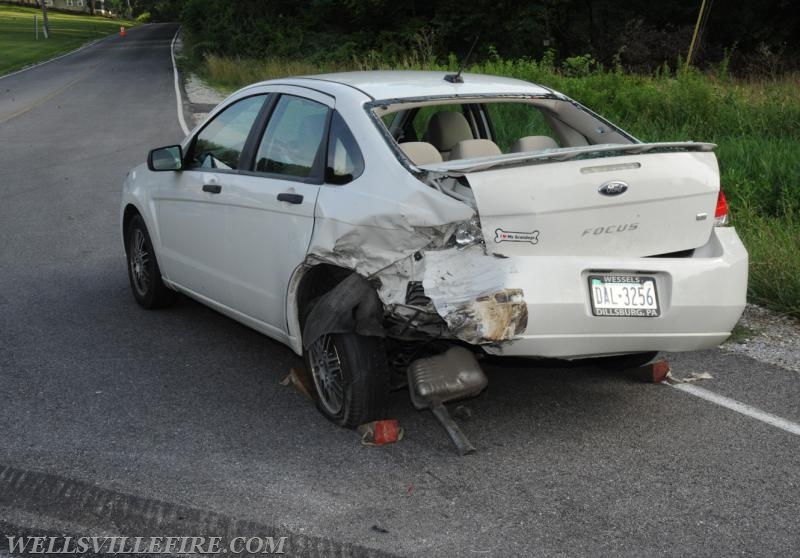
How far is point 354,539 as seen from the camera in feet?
12.8

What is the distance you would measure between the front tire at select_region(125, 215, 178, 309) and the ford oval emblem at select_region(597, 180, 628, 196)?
3.55 metres

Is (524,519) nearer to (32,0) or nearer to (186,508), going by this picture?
(186,508)

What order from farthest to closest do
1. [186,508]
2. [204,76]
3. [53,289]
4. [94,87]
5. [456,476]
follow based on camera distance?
1. [204,76]
2. [94,87]
3. [53,289]
4. [456,476]
5. [186,508]

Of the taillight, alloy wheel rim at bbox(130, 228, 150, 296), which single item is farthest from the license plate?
alloy wheel rim at bbox(130, 228, 150, 296)

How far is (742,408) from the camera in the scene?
5422 mm

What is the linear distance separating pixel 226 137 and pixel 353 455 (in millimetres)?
2392

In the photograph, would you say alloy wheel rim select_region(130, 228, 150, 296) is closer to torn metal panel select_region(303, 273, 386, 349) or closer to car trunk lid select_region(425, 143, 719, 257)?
torn metal panel select_region(303, 273, 386, 349)

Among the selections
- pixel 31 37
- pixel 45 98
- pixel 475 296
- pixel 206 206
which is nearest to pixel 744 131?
pixel 206 206

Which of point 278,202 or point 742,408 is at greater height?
point 278,202

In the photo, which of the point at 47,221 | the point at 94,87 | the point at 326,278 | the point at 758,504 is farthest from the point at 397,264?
the point at 94,87

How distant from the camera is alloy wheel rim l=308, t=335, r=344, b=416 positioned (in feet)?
16.7

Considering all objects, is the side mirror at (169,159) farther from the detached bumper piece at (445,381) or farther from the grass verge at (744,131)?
the grass verge at (744,131)

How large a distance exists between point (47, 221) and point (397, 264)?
7.42 metres

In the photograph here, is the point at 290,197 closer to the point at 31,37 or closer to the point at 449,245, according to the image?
the point at 449,245
